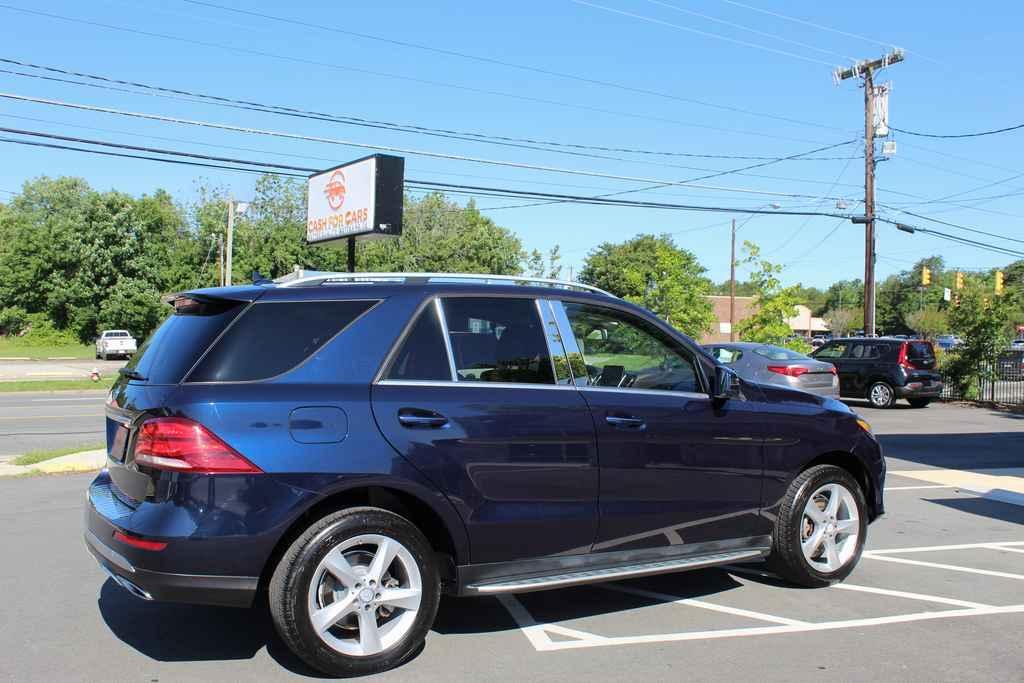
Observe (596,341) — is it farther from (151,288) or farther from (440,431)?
(151,288)

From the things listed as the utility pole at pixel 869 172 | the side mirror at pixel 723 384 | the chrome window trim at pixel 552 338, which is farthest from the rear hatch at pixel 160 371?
the utility pole at pixel 869 172

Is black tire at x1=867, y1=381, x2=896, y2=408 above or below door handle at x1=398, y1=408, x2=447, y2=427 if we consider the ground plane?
below

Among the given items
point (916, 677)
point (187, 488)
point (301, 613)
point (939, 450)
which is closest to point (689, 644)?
point (916, 677)

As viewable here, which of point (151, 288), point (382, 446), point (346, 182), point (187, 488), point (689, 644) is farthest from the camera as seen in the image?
point (151, 288)

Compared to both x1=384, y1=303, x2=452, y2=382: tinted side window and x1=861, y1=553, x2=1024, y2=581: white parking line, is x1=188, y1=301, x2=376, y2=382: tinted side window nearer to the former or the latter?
x1=384, y1=303, x2=452, y2=382: tinted side window

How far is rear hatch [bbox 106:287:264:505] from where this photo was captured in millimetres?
3803

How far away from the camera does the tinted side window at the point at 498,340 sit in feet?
14.2

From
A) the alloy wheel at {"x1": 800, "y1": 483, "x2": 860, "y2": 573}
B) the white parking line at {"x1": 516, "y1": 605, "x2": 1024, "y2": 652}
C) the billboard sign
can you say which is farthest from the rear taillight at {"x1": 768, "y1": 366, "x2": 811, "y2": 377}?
the white parking line at {"x1": 516, "y1": 605, "x2": 1024, "y2": 652}

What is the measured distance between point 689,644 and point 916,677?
104 centimetres

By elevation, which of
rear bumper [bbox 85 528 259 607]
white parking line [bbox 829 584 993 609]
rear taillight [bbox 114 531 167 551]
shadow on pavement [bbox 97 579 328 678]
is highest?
rear taillight [bbox 114 531 167 551]

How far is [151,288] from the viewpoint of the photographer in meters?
55.8

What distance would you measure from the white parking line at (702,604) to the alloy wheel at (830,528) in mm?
614

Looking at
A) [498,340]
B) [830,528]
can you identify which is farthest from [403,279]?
[830,528]

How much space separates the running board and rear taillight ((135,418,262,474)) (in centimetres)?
129
